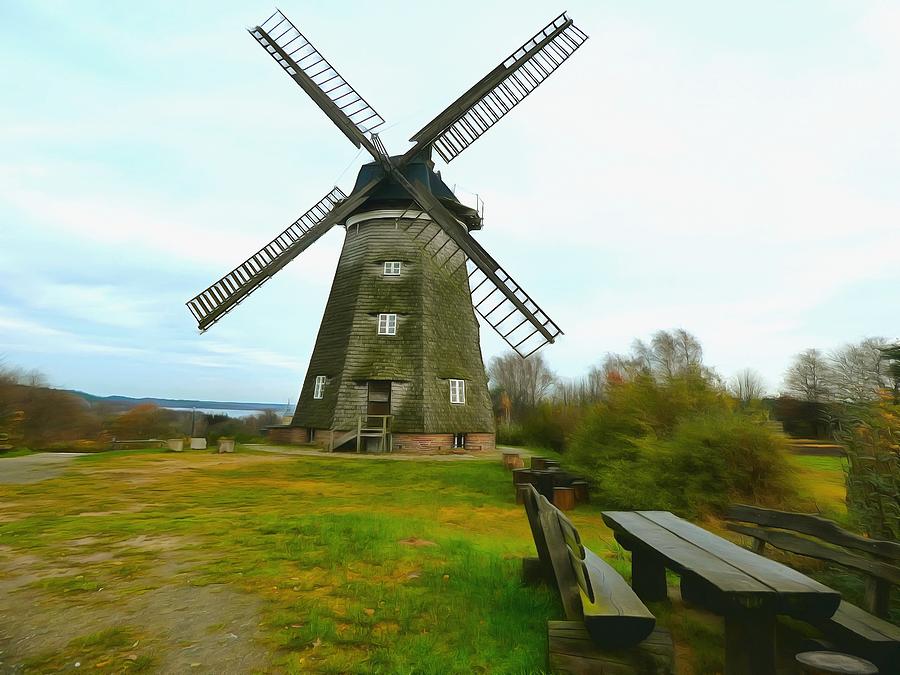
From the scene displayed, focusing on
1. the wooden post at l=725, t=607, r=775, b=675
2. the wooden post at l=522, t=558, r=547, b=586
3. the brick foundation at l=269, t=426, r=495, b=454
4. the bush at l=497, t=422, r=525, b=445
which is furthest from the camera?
the bush at l=497, t=422, r=525, b=445

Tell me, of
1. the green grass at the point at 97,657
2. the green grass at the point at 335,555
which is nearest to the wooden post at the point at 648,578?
the green grass at the point at 335,555

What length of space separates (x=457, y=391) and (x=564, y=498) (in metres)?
11.0

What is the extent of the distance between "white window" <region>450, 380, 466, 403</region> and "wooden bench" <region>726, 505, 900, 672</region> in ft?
51.8

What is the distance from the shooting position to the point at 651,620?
2.78 meters

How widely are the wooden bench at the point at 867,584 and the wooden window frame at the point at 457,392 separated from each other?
1579 cm

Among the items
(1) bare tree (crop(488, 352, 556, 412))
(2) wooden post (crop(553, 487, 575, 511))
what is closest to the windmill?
(2) wooden post (crop(553, 487, 575, 511))

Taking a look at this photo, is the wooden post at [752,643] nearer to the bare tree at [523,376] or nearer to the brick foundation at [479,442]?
the brick foundation at [479,442]

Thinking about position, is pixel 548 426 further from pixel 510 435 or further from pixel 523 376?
pixel 523 376

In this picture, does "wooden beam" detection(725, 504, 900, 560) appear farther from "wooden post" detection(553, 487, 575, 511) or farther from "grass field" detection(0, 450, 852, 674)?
"wooden post" detection(553, 487, 575, 511)

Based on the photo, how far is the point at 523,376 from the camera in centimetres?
6025

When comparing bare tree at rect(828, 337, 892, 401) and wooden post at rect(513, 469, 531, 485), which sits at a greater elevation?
bare tree at rect(828, 337, 892, 401)

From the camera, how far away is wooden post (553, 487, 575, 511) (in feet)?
29.9

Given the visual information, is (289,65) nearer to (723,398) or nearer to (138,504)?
(138,504)

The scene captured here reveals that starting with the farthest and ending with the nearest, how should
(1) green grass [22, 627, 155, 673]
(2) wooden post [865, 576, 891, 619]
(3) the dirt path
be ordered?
1. (3) the dirt path
2. (2) wooden post [865, 576, 891, 619]
3. (1) green grass [22, 627, 155, 673]
